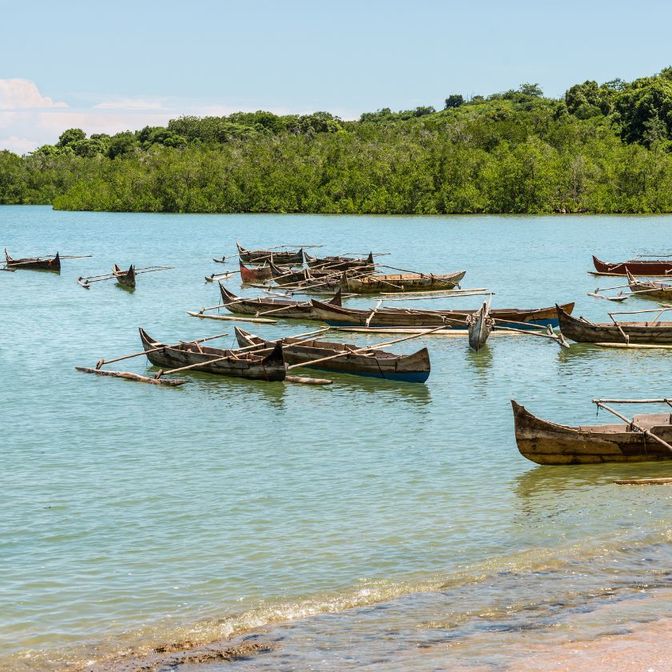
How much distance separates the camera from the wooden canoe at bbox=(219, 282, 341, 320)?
3844 centimetres

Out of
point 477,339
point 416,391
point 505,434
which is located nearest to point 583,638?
point 505,434

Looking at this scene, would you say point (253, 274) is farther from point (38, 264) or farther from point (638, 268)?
point (638, 268)

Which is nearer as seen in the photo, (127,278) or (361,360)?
(361,360)

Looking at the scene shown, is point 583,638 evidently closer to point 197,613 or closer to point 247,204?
point 197,613

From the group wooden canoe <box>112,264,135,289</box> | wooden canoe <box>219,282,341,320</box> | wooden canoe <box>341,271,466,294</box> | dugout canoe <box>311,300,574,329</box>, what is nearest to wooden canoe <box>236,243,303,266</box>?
wooden canoe <box>112,264,135,289</box>

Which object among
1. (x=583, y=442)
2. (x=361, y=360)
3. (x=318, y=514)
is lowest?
→ (x=318, y=514)

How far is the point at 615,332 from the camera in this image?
31.3 m

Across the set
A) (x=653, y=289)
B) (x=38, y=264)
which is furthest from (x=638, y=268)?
(x=38, y=264)

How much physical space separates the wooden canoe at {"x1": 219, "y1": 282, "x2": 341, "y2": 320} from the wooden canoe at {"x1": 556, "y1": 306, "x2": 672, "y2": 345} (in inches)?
367

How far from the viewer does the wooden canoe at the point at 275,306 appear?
38438 mm

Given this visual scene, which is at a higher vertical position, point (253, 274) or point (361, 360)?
point (253, 274)

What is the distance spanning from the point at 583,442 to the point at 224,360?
470 inches

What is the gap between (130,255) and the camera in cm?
7538

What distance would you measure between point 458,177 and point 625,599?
101518 mm
